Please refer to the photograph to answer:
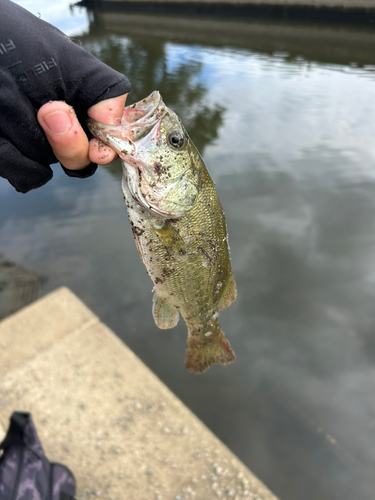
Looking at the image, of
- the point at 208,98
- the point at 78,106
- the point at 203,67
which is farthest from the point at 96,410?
the point at 203,67

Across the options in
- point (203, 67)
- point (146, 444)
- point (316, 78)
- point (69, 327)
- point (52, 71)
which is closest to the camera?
point (52, 71)

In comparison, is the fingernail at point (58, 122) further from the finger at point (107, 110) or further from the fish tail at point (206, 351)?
the fish tail at point (206, 351)

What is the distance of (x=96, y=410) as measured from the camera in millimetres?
3082

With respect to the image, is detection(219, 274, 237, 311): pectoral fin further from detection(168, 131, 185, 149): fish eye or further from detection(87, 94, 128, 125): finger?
detection(87, 94, 128, 125): finger

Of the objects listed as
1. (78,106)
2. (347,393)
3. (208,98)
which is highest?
(78,106)

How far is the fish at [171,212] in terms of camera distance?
1.47 metres

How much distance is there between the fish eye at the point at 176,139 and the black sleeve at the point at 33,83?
34cm

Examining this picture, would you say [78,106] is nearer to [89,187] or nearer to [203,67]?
[89,187]

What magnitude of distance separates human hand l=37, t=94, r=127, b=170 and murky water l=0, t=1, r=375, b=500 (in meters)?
3.20

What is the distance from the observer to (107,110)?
1.25 meters

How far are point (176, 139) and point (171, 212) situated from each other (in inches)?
13.7

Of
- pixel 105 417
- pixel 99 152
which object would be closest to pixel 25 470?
pixel 105 417

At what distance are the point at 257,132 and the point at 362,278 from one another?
484cm

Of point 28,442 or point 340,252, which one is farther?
point 340,252
